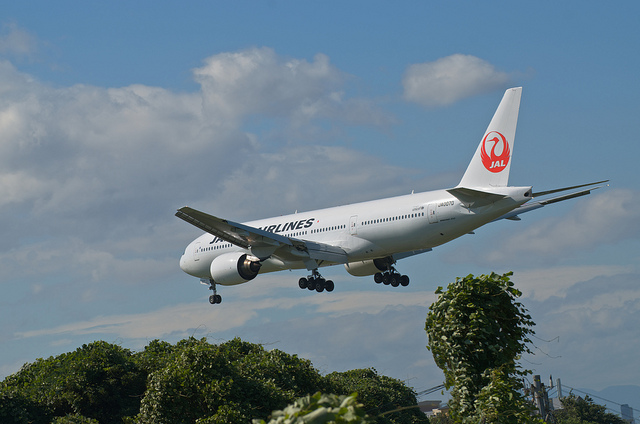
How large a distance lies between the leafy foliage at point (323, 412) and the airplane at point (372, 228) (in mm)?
31609

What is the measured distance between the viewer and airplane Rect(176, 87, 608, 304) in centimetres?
4173

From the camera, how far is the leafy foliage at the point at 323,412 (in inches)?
290

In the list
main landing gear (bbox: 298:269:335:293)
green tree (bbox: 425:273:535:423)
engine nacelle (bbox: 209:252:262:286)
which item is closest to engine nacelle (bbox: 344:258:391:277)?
main landing gear (bbox: 298:269:335:293)

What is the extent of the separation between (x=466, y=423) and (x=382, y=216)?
28.8m

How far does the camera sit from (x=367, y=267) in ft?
173

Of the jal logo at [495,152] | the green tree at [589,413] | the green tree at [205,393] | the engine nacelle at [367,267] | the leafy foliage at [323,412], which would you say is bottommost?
the green tree at [589,413]

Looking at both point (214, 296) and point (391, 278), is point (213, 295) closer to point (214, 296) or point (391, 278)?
point (214, 296)

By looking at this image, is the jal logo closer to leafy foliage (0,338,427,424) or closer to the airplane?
the airplane

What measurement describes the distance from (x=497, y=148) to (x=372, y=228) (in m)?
8.35

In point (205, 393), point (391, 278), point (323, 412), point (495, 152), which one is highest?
point (495, 152)

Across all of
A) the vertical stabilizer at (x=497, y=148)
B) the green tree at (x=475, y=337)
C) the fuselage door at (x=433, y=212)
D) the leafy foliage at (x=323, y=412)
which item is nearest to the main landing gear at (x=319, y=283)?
the fuselage door at (x=433, y=212)

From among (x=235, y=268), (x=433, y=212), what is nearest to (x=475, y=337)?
(x=433, y=212)

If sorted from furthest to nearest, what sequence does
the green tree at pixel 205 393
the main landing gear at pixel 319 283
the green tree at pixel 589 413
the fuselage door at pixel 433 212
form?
1. the green tree at pixel 589 413
2. the main landing gear at pixel 319 283
3. the fuselage door at pixel 433 212
4. the green tree at pixel 205 393

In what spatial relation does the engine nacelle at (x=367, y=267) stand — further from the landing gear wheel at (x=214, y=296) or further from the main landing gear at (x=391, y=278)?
the landing gear wheel at (x=214, y=296)
